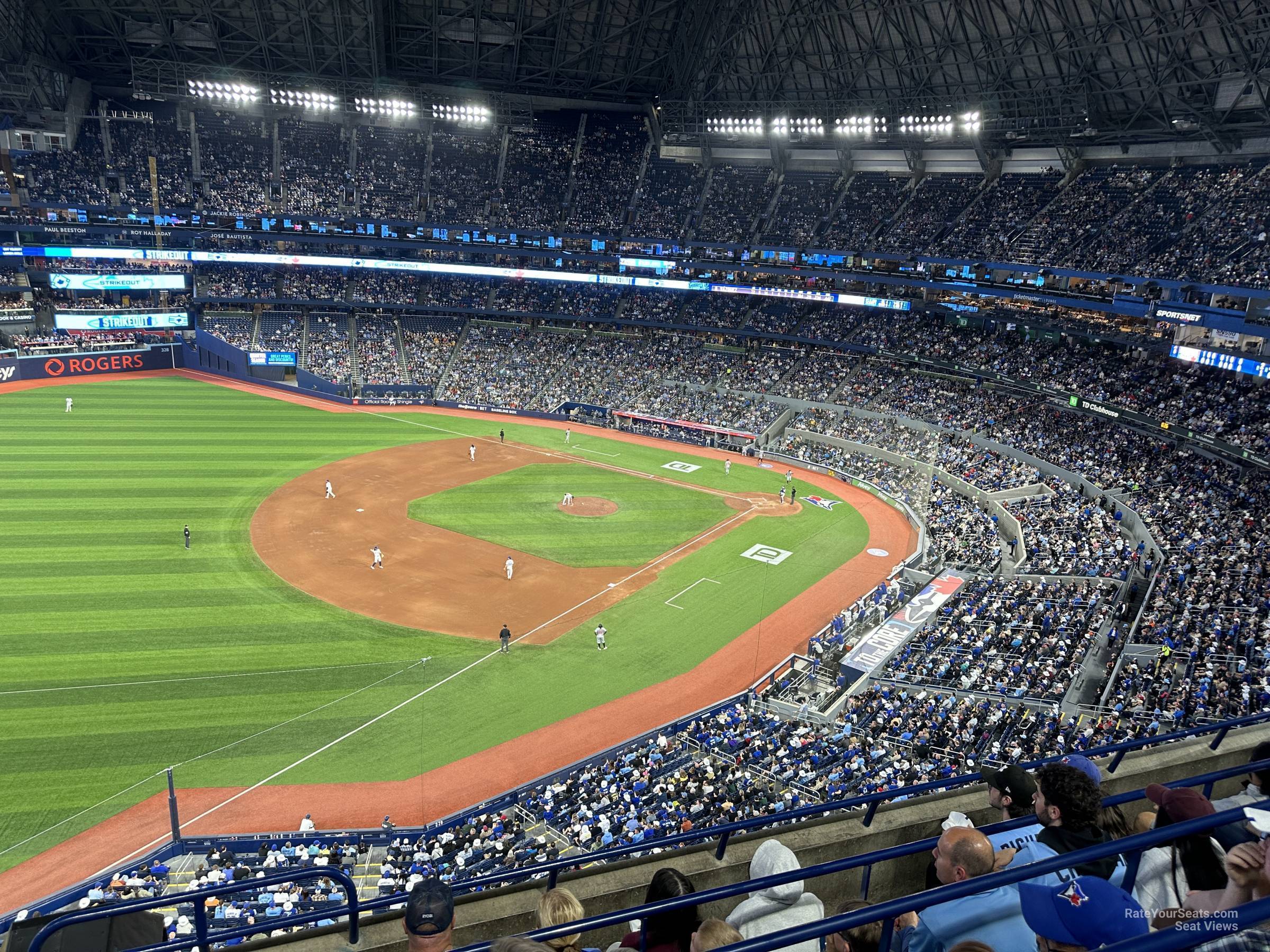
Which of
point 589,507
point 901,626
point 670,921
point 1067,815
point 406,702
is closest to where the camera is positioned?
point 670,921

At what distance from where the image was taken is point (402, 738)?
82.2 ft

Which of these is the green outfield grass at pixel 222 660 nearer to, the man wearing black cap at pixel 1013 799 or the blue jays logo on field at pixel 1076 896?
the man wearing black cap at pixel 1013 799

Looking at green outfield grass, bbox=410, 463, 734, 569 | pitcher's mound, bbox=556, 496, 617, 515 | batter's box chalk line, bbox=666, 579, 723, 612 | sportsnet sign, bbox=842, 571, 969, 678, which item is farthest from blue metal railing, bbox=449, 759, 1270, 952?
pitcher's mound, bbox=556, 496, 617, 515

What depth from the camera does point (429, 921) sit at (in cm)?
434

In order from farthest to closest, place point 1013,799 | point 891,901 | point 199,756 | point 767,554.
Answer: point 767,554 → point 199,756 → point 1013,799 → point 891,901

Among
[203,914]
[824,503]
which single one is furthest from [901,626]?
[203,914]

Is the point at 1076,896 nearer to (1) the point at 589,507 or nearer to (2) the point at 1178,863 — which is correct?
(2) the point at 1178,863

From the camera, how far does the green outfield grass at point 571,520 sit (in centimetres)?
Result: 4059

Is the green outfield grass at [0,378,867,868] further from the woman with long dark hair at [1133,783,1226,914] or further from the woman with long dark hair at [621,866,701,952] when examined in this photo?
the woman with long dark hair at [1133,783,1226,914]

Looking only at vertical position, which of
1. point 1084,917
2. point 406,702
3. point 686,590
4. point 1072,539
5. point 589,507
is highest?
point 1084,917

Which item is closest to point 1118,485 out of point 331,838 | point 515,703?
point 515,703

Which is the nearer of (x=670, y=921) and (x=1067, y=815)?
(x=670, y=921)

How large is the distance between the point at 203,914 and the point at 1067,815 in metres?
6.30

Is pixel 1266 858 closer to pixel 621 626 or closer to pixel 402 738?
pixel 402 738
